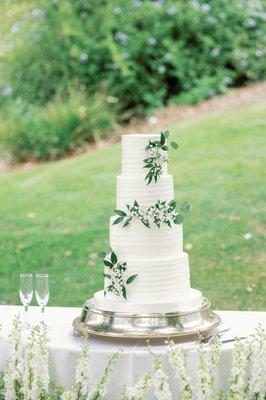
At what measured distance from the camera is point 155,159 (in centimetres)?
426

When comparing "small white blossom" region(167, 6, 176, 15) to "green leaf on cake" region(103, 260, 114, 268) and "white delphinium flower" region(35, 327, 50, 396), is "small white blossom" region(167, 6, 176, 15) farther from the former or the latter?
"white delphinium flower" region(35, 327, 50, 396)

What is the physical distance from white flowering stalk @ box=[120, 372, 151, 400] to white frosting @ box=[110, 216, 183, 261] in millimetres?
636

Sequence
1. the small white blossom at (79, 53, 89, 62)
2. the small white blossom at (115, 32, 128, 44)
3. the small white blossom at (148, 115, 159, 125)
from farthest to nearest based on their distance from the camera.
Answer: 1. the small white blossom at (79, 53, 89, 62)
2. the small white blossom at (115, 32, 128, 44)
3. the small white blossom at (148, 115, 159, 125)

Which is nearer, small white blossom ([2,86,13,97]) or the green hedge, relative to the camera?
the green hedge

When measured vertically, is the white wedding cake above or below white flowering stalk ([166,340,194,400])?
above

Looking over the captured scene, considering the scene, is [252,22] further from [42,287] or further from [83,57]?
[42,287]

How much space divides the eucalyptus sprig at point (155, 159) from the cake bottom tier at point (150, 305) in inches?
19.7

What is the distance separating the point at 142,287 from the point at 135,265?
9 cm

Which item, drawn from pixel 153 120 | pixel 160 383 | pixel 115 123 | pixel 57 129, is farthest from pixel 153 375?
pixel 115 123

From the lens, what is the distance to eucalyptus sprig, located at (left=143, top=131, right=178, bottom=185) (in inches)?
167

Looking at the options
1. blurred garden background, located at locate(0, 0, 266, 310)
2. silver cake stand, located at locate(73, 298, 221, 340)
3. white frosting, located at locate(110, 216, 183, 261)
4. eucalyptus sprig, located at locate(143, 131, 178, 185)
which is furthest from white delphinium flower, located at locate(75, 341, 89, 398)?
blurred garden background, located at locate(0, 0, 266, 310)

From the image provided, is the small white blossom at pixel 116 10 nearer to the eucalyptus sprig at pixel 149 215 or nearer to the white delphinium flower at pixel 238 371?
the eucalyptus sprig at pixel 149 215

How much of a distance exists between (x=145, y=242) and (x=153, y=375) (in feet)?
2.23

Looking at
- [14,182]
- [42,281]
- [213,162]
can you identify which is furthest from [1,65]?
[42,281]
